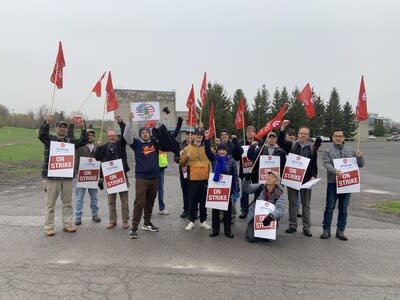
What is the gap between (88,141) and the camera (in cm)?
736

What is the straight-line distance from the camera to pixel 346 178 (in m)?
6.57

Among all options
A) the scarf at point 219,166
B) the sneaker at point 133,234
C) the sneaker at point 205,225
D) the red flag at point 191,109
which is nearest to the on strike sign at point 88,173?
the sneaker at point 133,234

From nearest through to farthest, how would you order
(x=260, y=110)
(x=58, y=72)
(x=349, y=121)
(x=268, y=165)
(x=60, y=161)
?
(x=60, y=161)
(x=268, y=165)
(x=58, y=72)
(x=260, y=110)
(x=349, y=121)

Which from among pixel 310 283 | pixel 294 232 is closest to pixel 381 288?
pixel 310 283

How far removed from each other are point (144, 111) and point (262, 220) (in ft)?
10.8

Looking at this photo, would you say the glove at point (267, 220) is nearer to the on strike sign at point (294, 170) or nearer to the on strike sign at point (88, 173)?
the on strike sign at point (294, 170)

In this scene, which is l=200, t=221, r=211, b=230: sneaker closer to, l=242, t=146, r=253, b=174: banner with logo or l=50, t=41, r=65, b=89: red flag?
l=242, t=146, r=253, b=174: banner with logo

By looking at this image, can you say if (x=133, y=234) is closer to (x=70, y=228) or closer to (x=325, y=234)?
(x=70, y=228)

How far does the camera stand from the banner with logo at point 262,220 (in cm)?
612

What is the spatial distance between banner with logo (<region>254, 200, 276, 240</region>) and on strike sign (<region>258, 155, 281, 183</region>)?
0.94 meters

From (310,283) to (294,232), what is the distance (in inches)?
95.6

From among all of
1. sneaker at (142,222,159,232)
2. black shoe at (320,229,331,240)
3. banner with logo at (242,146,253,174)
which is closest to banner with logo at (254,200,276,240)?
black shoe at (320,229,331,240)

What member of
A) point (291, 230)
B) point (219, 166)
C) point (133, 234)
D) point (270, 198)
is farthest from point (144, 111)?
point (291, 230)

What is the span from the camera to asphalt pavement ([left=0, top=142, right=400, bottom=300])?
427 centimetres
